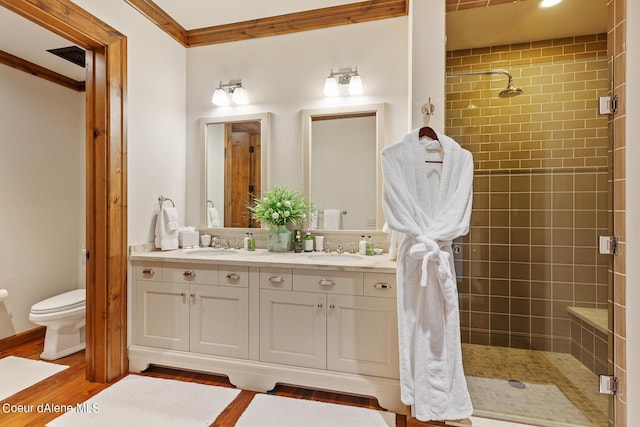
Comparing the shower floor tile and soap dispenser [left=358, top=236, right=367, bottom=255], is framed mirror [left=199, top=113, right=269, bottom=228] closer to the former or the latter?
soap dispenser [left=358, top=236, right=367, bottom=255]

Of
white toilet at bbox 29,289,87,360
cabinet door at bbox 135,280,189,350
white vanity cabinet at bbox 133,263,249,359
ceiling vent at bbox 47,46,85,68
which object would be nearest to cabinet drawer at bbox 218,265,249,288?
white vanity cabinet at bbox 133,263,249,359

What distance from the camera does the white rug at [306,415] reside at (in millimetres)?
1720

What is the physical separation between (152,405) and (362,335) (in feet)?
4.24

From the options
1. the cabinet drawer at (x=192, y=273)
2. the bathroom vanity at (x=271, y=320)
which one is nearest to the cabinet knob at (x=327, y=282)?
the bathroom vanity at (x=271, y=320)

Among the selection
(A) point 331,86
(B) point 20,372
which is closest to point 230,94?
(A) point 331,86

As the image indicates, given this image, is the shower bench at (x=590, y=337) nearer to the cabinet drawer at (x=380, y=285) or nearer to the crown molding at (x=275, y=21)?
the cabinet drawer at (x=380, y=285)

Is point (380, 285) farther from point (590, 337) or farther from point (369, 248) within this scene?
point (590, 337)

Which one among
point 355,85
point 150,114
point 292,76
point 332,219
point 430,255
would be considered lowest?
point 430,255

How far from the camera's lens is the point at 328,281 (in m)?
1.93

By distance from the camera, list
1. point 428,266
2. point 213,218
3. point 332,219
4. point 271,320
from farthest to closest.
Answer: point 213,218
point 332,219
point 271,320
point 428,266

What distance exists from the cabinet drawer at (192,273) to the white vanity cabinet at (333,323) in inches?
14.9

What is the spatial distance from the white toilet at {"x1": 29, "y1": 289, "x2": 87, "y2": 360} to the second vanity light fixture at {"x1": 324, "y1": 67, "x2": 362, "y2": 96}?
8.15 feet

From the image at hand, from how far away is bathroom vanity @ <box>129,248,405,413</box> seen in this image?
1.87 meters

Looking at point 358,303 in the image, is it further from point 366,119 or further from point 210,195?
point 210,195
